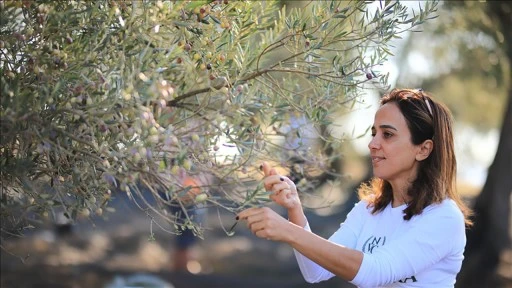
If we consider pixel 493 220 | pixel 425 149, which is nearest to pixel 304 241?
pixel 425 149

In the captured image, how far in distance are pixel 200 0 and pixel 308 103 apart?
109cm

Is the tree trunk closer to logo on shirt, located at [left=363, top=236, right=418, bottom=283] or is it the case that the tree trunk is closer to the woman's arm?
logo on shirt, located at [left=363, top=236, right=418, bottom=283]

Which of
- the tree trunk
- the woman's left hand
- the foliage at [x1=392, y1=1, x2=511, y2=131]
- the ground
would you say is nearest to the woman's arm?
the woman's left hand

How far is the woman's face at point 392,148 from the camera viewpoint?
367 centimetres

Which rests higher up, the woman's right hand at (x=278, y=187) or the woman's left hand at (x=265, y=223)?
the woman's right hand at (x=278, y=187)

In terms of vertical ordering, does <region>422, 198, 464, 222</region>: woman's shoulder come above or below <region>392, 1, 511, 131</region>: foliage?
below

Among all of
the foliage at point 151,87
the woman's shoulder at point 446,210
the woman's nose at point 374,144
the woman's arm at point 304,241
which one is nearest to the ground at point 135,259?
the foliage at point 151,87

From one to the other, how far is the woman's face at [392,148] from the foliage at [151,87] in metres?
0.32

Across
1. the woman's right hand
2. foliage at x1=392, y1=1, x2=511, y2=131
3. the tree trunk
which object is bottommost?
the woman's right hand

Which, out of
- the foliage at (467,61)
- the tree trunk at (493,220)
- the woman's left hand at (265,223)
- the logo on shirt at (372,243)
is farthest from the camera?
the tree trunk at (493,220)

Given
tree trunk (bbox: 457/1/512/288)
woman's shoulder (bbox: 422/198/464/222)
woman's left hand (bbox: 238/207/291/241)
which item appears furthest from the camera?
tree trunk (bbox: 457/1/512/288)

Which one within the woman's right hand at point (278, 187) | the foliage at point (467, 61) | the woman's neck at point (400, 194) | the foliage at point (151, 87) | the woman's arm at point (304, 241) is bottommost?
the woman's arm at point (304, 241)

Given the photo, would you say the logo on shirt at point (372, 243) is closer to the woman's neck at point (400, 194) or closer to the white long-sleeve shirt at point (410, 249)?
the white long-sleeve shirt at point (410, 249)

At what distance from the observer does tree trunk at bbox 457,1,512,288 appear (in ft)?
46.4
